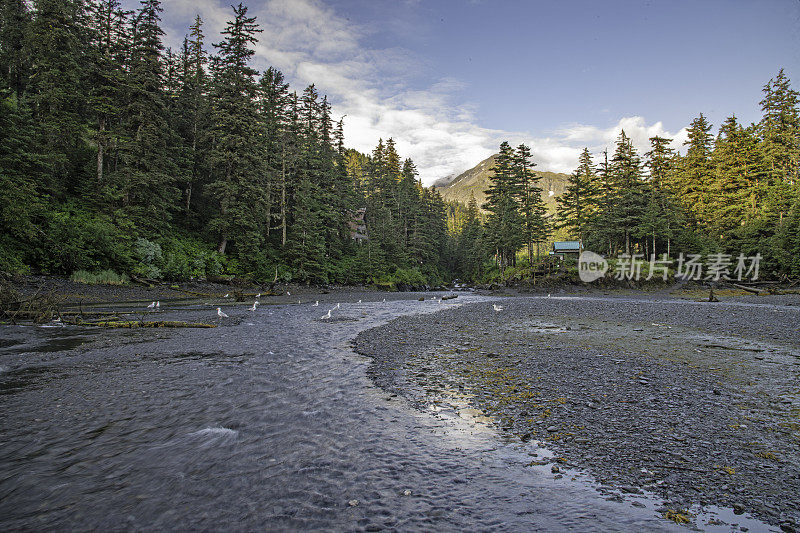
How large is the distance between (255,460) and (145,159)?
34840 millimetres

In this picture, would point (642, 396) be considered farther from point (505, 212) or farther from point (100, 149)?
point (505, 212)

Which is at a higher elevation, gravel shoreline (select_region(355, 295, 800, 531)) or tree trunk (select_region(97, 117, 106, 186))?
tree trunk (select_region(97, 117, 106, 186))

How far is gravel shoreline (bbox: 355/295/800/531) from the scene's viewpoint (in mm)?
3900

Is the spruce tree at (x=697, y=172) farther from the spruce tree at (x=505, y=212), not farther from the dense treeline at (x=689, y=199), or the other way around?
the spruce tree at (x=505, y=212)

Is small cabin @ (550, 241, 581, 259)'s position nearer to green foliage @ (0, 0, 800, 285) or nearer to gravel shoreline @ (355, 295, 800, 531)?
green foliage @ (0, 0, 800, 285)

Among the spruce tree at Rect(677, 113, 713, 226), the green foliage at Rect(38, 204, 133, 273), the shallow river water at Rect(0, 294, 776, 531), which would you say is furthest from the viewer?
the spruce tree at Rect(677, 113, 713, 226)

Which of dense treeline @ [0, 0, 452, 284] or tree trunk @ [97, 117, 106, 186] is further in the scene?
tree trunk @ [97, 117, 106, 186]

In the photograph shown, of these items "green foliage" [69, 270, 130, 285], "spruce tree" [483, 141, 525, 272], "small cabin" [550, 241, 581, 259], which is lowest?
"green foliage" [69, 270, 130, 285]

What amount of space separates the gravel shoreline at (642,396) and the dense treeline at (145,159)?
23.4 m

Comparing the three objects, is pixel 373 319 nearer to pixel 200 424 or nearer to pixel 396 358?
pixel 396 358

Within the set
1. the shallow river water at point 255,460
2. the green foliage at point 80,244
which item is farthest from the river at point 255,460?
the green foliage at point 80,244

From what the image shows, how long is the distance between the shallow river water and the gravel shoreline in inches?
27.7

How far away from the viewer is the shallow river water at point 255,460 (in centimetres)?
332

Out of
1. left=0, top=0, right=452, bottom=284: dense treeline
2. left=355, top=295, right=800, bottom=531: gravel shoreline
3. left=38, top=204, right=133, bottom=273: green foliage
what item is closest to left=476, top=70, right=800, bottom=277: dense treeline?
left=0, top=0, right=452, bottom=284: dense treeline
